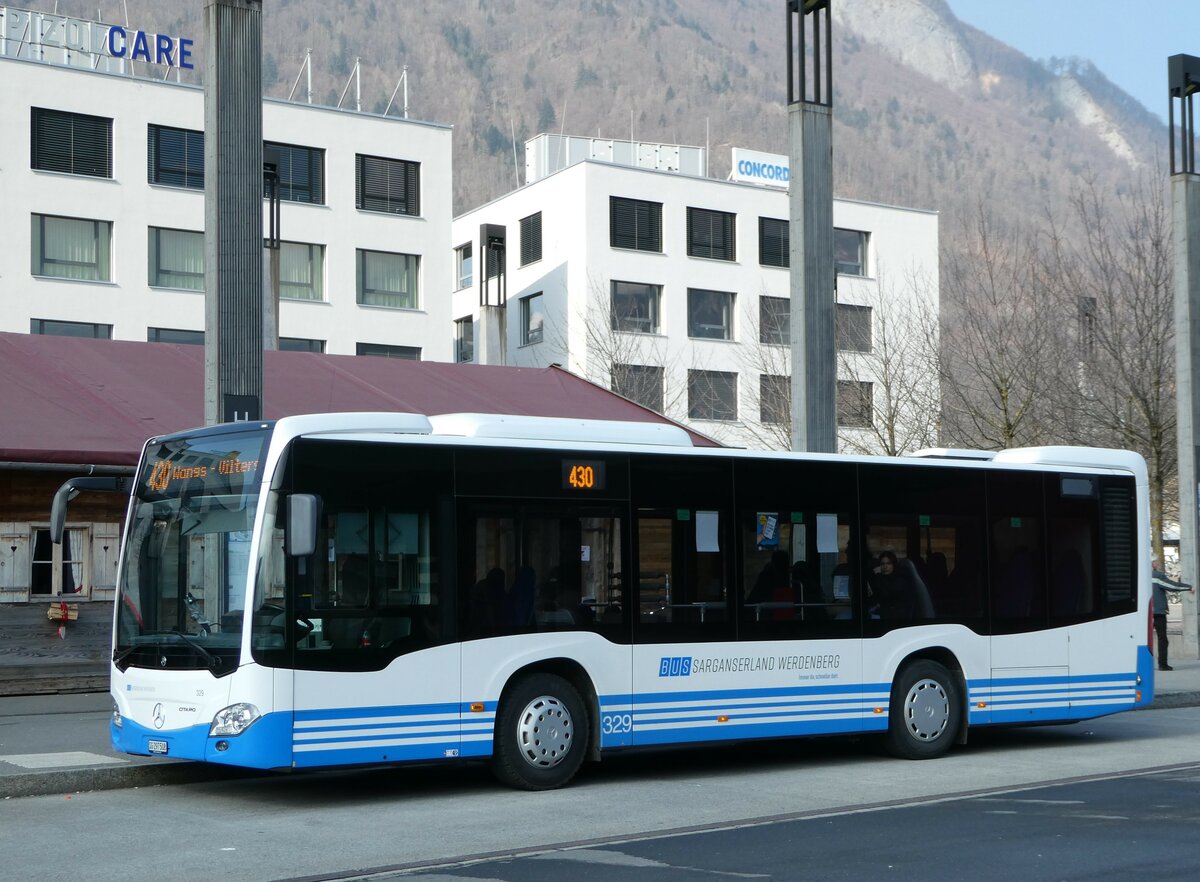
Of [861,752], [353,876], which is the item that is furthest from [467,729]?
[861,752]

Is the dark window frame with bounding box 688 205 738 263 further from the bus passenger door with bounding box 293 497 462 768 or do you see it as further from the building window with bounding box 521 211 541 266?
the bus passenger door with bounding box 293 497 462 768

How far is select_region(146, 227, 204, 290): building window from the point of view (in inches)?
1972

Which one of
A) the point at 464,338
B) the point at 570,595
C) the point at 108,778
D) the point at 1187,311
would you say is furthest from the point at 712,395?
the point at 108,778

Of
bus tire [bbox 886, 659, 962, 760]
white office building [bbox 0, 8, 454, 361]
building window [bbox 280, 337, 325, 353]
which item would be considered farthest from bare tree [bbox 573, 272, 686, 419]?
bus tire [bbox 886, 659, 962, 760]

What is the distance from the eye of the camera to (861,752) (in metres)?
14.9

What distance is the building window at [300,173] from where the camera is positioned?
52.1m

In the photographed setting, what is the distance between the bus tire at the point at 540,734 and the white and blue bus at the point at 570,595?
0.06 feet

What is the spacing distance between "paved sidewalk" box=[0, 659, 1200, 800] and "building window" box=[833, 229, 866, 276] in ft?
175

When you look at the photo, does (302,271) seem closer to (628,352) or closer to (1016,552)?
(628,352)

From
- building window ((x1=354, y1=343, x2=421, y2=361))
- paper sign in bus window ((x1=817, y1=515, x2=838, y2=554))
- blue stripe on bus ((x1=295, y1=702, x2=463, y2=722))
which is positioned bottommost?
blue stripe on bus ((x1=295, y1=702, x2=463, y2=722))

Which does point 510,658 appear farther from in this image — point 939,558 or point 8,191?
point 8,191

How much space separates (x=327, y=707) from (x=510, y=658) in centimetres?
150

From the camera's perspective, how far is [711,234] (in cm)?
6412

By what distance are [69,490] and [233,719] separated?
2340 mm
